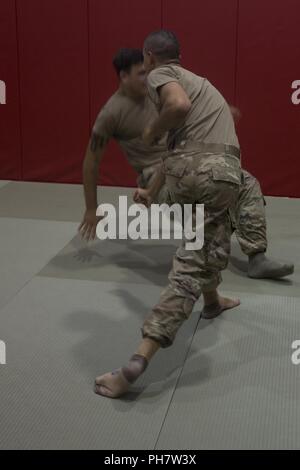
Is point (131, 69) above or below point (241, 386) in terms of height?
above

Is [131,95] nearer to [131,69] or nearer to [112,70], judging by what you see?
[131,69]

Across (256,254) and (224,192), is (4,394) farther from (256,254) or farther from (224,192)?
(256,254)

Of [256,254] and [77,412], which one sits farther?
[256,254]

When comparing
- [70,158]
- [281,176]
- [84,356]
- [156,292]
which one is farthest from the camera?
[70,158]

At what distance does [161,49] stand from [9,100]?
3.29 meters

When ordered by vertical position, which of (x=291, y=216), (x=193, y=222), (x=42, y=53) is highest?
(x=42, y=53)

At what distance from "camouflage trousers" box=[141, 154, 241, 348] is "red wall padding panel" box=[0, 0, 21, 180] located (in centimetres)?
335

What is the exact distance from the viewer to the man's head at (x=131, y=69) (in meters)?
3.78

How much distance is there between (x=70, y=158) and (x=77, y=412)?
3.57 m

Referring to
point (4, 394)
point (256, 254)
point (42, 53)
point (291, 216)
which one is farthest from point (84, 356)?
point (42, 53)

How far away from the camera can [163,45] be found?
2797 millimetres

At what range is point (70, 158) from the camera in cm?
582

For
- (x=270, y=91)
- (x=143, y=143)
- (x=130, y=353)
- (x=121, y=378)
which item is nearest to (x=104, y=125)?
(x=143, y=143)

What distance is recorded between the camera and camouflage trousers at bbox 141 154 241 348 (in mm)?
2605
